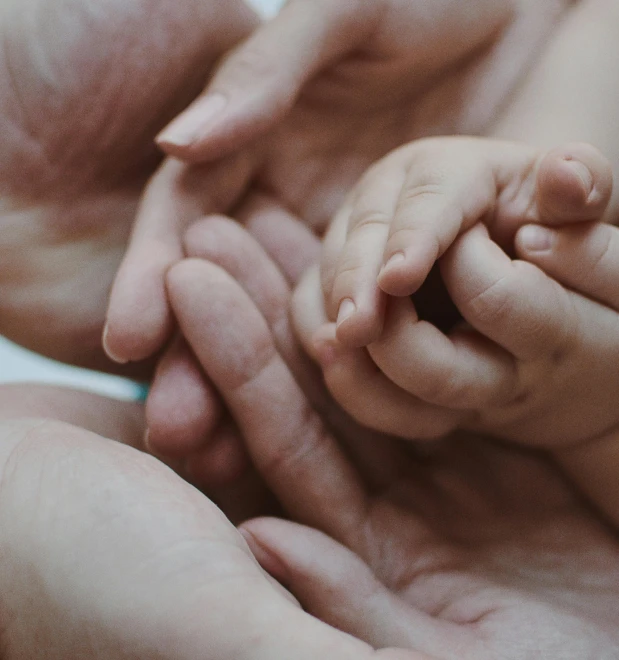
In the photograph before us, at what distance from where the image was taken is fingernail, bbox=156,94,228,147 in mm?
593

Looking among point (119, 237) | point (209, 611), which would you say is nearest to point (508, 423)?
point (209, 611)

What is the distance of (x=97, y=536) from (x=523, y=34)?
61 cm

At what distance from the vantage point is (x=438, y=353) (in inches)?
17.9

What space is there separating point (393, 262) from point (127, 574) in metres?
0.21

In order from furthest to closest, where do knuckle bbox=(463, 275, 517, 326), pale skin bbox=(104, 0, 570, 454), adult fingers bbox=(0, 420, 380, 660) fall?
1. pale skin bbox=(104, 0, 570, 454)
2. knuckle bbox=(463, 275, 517, 326)
3. adult fingers bbox=(0, 420, 380, 660)

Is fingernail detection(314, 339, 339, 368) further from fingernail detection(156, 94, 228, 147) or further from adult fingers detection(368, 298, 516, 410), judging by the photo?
fingernail detection(156, 94, 228, 147)

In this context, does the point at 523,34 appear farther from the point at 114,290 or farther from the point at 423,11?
the point at 114,290

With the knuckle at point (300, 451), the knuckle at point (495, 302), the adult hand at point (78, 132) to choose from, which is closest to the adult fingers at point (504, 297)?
the knuckle at point (495, 302)

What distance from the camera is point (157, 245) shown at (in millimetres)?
593

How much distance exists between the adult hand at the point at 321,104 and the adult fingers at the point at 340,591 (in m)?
0.17

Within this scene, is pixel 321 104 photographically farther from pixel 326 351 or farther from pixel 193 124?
pixel 326 351

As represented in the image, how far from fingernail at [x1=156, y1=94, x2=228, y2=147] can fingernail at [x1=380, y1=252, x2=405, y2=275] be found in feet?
0.81

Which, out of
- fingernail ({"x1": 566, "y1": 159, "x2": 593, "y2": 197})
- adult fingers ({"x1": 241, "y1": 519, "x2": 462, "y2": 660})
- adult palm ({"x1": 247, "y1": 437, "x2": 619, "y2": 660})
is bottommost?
adult palm ({"x1": 247, "y1": 437, "x2": 619, "y2": 660})

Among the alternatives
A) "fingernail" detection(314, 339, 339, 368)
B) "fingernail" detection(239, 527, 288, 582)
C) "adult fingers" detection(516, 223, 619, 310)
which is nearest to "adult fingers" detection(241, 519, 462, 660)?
"fingernail" detection(239, 527, 288, 582)
